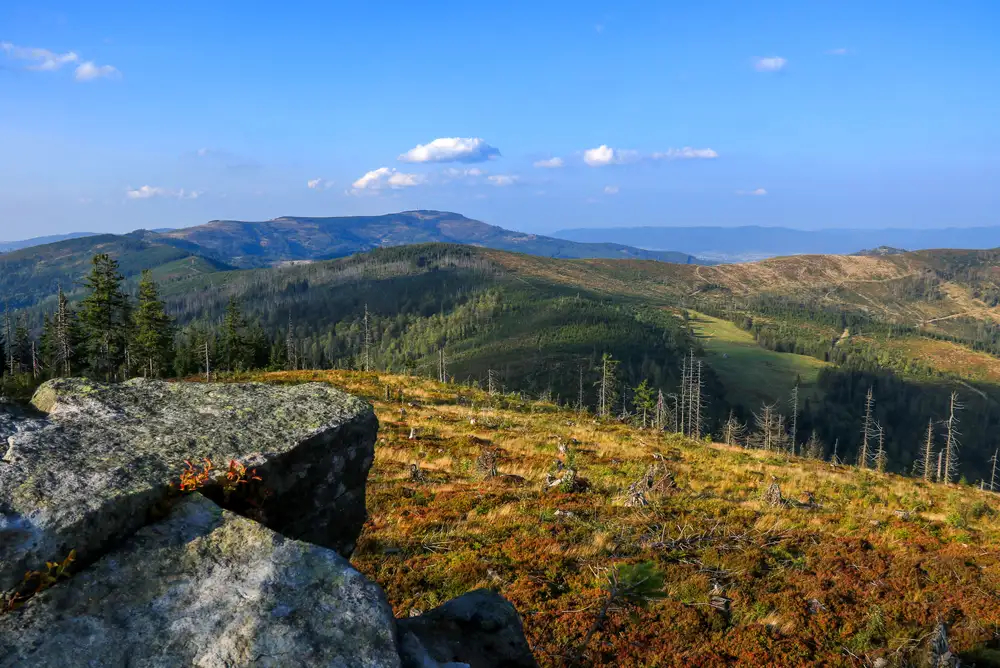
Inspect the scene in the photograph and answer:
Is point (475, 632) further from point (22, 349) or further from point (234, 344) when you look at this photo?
point (22, 349)

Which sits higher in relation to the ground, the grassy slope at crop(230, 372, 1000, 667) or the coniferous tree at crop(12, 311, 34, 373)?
the grassy slope at crop(230, 372, 1000, 667)

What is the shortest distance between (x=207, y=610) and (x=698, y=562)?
10.5 meters

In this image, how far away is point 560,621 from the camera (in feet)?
28.5

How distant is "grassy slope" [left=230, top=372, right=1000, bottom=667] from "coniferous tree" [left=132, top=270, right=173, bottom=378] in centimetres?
4630

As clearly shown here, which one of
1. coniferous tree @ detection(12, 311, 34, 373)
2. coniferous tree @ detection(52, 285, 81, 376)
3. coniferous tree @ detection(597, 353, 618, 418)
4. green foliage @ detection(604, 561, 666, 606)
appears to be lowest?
coniferous tree @ detection(597, 353, 618, 418)

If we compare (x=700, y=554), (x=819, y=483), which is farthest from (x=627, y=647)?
(x=819, y=483)

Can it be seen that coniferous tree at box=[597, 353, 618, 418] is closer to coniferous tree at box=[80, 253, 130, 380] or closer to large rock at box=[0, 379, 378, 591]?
coniferous tree at box=[80, 253, 130, 380]

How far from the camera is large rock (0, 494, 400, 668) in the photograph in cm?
338

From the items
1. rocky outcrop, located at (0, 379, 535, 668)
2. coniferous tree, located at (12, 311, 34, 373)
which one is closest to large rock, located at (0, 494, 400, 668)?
rocky outcrop, located at (0, 379, 535, 668)

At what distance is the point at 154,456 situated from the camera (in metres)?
5.08

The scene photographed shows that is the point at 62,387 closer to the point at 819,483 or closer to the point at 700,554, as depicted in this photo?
the point at 700,554

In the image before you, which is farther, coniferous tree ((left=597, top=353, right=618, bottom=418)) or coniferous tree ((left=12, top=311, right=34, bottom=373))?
coniferous tree ((left=597, top=353, right=618, bottom=418))

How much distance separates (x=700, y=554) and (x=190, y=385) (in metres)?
10.8

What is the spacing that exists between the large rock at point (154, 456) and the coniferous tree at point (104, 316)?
51.0m
